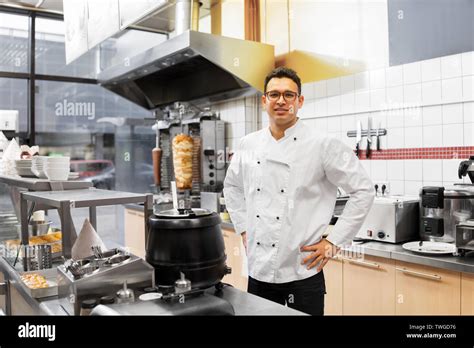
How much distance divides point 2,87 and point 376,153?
146 inches

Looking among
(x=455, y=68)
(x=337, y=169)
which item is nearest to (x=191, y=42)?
(x=455, y=68)

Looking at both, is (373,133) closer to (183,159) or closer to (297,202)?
(297,202)

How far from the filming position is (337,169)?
1.69 meters

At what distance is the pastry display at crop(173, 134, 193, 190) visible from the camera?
406cm

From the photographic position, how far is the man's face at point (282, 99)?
5.38 feet

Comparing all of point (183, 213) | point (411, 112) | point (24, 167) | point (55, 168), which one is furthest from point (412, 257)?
point (24, 167)

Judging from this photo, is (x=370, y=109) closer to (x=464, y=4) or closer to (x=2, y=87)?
(x=464, y=4)

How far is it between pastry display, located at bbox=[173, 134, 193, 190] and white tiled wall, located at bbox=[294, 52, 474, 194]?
132 cm

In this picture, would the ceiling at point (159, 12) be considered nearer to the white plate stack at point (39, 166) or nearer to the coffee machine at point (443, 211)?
the white plate stack at point (39, 166)

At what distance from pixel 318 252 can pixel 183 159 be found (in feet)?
A: 8.41

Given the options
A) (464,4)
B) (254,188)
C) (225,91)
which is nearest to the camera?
(254,188)

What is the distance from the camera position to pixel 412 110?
9.25ft

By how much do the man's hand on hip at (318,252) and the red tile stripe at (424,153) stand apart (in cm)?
133

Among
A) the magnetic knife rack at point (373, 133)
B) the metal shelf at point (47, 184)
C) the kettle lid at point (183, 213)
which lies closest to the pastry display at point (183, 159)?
the magnetic knife rack at point (373, 133)
